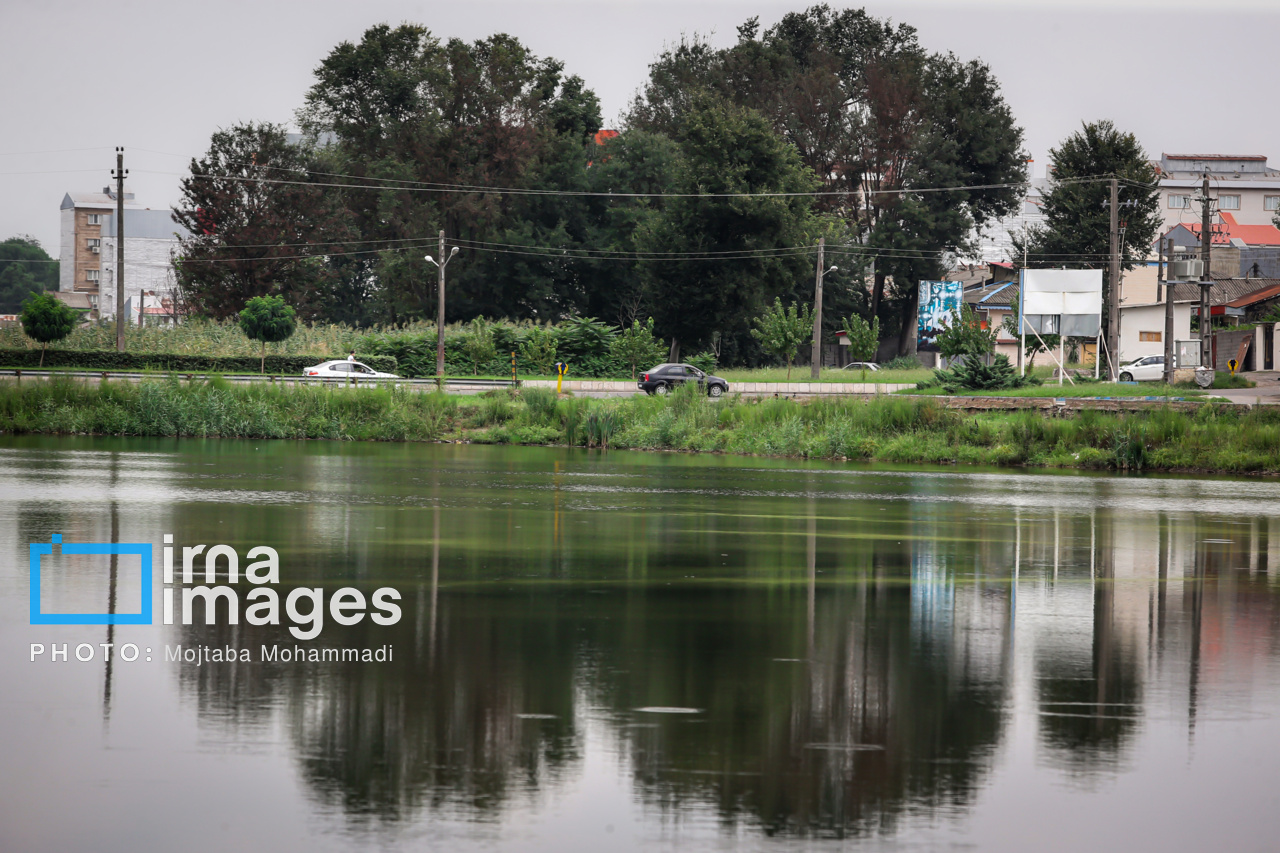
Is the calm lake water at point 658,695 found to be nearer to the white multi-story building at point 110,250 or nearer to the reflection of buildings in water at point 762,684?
the reflection of buildings in water at point 762,684

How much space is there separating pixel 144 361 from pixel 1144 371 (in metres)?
49.7

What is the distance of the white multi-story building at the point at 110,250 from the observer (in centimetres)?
13012

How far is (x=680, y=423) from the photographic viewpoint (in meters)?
36.6

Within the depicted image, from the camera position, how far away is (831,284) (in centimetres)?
8200

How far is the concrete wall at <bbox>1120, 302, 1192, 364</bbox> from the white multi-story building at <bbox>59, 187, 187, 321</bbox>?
93286 millimetres

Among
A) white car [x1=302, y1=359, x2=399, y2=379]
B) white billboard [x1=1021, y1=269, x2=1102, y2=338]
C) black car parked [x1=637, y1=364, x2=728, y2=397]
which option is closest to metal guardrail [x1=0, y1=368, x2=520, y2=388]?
white car [x1=302, y1=359, x2=399, y2=379]

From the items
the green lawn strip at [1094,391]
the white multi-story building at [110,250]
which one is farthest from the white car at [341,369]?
the white multi-story building at [110,250]

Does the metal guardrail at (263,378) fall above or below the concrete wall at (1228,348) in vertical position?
below

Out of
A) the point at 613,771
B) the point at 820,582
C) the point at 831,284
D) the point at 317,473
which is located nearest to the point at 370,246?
the point at 831,284

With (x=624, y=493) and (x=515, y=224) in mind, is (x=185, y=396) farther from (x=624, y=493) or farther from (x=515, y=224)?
(x=515, y=224)

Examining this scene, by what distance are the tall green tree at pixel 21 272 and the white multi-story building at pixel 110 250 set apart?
18.6 ft

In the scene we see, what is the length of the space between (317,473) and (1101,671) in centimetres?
1800

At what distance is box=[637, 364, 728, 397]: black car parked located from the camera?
53375 millimetres

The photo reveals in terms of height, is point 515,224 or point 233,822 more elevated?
point 515,224
